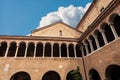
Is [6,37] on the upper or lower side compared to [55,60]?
upper

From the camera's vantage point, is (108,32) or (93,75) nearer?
(108,32)

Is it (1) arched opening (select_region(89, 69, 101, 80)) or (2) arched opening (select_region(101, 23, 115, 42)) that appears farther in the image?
(1) arched opening (select_region(89, 69, 101, 80))

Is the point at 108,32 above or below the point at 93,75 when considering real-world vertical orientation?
above

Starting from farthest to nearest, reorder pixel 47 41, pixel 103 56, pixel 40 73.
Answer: pixel 47 41 → pixel 40 73 → pixel 103 56

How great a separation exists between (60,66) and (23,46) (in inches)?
219

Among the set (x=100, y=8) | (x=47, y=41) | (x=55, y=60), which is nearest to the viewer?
(x=55, y=60)

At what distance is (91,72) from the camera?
12391 mm

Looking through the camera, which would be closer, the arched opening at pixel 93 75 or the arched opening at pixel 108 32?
the arched opening at pixel 108 32

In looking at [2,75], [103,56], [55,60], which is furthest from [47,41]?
[103,56]

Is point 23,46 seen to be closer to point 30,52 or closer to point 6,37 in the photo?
point 30,52

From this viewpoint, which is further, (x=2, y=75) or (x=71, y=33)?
(x=71, y=33)

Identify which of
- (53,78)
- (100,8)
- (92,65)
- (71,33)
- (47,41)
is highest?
(100,8)

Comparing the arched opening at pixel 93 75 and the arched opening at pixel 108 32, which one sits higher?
the arched opening at pixel 108 32

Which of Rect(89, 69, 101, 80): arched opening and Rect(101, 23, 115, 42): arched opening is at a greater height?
Rect(101, 23, 115, 42): arched opening
